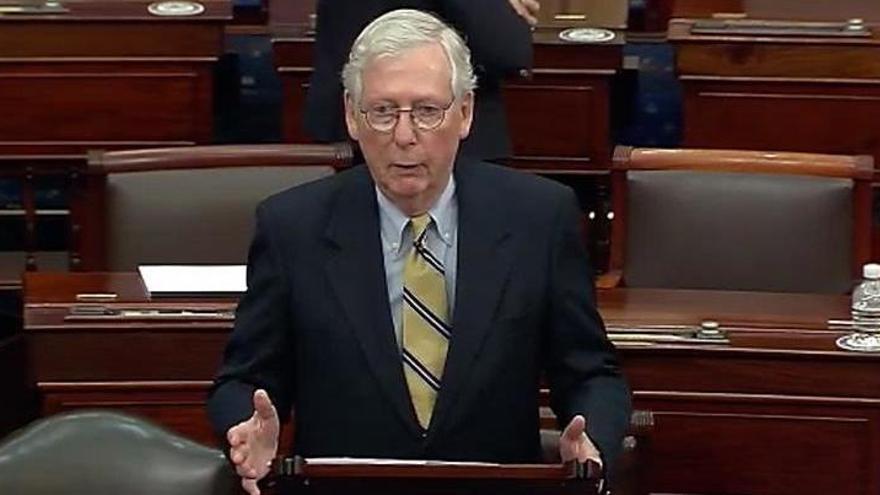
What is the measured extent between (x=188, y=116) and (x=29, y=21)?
0.41 m

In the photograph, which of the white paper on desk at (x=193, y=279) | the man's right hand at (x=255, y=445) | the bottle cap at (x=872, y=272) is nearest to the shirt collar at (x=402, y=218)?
the man's right hand at (x=255, y=445)

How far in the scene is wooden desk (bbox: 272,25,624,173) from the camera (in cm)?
473

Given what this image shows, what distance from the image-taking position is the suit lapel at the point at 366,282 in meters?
2.47

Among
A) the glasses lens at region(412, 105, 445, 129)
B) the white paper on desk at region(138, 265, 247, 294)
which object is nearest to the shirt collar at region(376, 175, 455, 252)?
the glasses lens at region(412, 105, 445, 129)

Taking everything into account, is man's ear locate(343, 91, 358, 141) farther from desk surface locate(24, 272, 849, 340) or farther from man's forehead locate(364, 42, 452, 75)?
desk surface locate(24, 272, 849, 340)

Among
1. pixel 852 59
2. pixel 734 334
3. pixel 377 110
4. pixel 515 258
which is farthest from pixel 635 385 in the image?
pixel 852 59

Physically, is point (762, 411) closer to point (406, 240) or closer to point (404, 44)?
point (406, 240)

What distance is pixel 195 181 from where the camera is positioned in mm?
3578

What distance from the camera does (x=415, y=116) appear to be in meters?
2.40

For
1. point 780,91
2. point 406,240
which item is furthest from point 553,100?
point 406,240

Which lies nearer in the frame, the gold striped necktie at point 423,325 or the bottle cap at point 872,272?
the gold striped necktie at point 423,325

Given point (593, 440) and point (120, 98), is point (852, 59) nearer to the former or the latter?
point (120, 98)

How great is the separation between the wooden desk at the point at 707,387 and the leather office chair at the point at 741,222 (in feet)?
0.86

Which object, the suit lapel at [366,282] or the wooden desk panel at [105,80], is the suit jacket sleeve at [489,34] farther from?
the wooden desk panel at [105,80]
